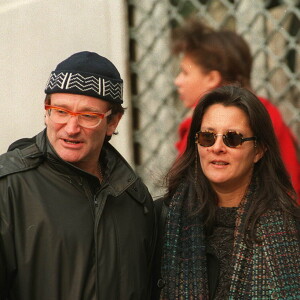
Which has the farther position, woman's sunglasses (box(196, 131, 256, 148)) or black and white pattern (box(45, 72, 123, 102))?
woman's sunglasses (box(196, 131, 256, 148))

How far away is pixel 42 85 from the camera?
21.2ft

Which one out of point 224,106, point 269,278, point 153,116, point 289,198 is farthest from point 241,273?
point 153,116

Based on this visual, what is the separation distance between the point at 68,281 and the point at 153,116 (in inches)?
124

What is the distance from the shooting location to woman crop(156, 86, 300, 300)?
355 cm

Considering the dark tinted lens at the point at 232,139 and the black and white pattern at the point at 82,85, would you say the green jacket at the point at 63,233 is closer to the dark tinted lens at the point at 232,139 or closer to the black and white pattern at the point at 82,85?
the black and white pattern at the point at 82,85

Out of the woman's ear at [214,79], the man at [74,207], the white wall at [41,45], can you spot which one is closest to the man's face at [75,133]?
the man at [74,207]

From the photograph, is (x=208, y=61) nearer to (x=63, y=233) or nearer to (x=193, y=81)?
(x=193, y=81)

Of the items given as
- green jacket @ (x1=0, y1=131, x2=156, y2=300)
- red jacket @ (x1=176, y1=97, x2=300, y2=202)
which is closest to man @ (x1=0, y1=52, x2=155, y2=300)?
green jacket @ (x1=0, y1=131, x2=156, y2=300)

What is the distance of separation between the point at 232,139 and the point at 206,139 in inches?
4.7

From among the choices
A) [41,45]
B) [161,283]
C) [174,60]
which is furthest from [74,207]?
[41,45]

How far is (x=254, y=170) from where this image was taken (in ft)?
12.5

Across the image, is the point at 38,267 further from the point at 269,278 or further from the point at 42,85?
the point at 42,85

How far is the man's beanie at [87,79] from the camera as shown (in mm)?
3365

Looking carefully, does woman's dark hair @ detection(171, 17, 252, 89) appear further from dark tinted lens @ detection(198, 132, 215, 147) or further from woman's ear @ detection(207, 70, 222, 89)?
dark tinted lens @ detection(198, 132, 215, 147)
